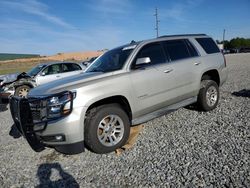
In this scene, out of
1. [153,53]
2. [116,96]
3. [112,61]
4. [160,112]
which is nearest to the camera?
[116,96]

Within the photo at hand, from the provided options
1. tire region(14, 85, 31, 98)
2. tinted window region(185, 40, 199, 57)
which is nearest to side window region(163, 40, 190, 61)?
tinted window region(185, 40, 199, 57)

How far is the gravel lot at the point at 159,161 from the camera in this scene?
345 centimetres

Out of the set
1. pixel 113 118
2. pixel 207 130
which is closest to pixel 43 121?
pixel 113 118

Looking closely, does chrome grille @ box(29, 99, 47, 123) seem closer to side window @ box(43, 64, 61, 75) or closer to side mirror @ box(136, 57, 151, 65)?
side mirror @ box(136, 57, 151, 65)

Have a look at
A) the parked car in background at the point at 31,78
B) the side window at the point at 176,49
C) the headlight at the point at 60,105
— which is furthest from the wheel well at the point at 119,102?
the parked car in background at the point at 31,78

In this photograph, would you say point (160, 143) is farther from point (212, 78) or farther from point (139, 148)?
point (212, 78)

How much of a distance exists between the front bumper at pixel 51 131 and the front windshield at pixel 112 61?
1.49m

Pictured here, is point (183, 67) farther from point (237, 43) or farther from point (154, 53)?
point (237, 43)

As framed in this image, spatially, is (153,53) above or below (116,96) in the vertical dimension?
above

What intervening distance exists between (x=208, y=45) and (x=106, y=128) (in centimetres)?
365

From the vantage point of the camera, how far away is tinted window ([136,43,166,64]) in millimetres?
5082

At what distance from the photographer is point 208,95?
20.4 ft

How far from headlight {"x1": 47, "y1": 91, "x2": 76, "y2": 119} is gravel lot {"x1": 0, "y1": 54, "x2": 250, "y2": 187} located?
0.91m

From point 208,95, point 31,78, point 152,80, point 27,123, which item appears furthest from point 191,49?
point 31,78
